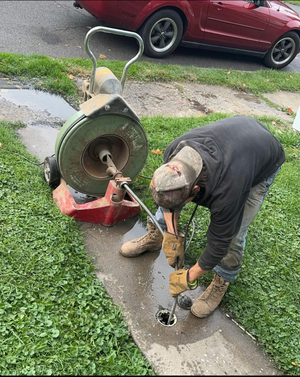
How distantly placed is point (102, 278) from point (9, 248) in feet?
2.31

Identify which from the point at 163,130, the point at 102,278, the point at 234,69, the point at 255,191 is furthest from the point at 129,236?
the point at 234,69

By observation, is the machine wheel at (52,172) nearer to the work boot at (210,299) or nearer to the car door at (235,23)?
the work boot at (210,299)

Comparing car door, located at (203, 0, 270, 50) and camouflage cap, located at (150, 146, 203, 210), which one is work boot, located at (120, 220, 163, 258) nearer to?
camouflage cap, located at (150, 146, 203, 210)

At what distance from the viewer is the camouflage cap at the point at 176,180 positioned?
1797 millimetres

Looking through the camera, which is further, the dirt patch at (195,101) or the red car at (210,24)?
the red car at (210,24)

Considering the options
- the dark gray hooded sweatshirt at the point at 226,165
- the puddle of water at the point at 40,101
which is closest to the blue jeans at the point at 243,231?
the dark gray hooded sweatshirt at the point at 226,165

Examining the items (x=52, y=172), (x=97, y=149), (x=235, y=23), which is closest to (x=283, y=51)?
(x=235, y=23)

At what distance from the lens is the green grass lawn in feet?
7.32

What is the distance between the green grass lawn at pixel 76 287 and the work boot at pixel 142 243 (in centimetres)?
33

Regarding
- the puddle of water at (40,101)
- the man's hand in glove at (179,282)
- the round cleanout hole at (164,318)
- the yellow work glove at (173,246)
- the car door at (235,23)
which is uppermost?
the car door at (235,23)

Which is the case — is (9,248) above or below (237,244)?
below

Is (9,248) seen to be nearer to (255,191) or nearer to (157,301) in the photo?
(157,301)

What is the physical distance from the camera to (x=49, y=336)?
2266 millimetres

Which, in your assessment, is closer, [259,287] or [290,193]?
[259,287]
